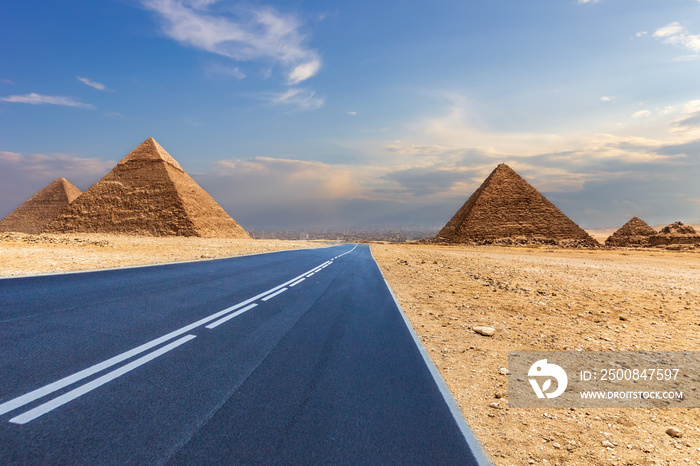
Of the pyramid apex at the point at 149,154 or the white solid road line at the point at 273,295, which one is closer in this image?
the white solid road line at the point at 273,295

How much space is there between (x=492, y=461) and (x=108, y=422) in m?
3.16

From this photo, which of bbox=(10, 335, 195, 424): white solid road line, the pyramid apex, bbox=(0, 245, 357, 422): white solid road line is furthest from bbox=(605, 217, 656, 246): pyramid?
the pyramid apex

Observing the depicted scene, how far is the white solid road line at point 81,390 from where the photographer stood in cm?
259

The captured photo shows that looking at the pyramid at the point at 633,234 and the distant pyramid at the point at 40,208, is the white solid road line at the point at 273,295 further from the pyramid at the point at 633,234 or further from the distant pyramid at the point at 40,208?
the distant pyramid at the point at 40,208

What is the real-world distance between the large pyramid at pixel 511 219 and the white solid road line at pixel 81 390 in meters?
80.7

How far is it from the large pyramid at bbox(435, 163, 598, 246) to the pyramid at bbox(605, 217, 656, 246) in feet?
25.5

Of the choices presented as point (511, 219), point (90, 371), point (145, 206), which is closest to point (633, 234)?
point (511, 219)

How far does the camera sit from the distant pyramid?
413 feet

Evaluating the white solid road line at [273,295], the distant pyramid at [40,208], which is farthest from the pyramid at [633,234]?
the distant pyramid at [40,208]

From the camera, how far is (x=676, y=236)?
55.9m

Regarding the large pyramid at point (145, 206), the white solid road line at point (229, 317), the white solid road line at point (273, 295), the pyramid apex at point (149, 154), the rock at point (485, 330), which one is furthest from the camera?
the pyramid apex at point (149, 154)

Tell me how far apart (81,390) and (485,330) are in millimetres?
6772

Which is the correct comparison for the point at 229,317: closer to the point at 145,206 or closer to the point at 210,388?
the point at 210,388

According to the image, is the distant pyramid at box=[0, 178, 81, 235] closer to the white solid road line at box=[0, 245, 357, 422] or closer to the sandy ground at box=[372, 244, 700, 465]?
the white solid road line at box=[0, 245, 357, 422]
